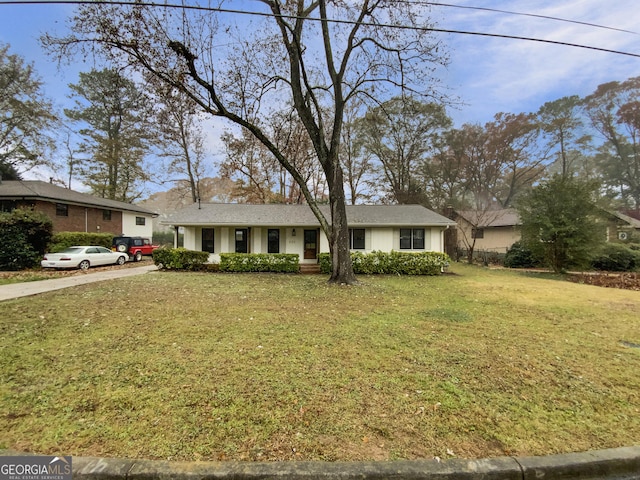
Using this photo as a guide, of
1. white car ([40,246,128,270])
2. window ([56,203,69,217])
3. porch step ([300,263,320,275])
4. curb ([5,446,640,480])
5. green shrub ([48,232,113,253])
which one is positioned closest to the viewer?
curb ([5,446,640,480])

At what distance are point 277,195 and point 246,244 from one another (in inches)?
507

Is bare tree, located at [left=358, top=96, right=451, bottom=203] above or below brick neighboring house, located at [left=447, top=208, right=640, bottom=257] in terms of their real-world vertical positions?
above

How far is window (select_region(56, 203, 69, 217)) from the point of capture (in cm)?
1919

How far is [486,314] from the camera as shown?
663 cm

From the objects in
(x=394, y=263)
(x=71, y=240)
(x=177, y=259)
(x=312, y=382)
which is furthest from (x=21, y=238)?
(x=394, y=263)

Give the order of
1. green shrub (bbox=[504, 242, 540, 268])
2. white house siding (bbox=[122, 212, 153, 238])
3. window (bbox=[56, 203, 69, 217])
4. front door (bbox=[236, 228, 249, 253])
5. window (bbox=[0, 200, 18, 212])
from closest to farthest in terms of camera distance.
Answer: front door (bbox=[236, 228, 249, 253]), window (bbox=[0, 200, 18, 212]), window (bbox=[56, 203, 69, 217]), green shrub (bbox=[504, 242, 540, 268]), white house siding (bbox=[122, 212, 153, 238])

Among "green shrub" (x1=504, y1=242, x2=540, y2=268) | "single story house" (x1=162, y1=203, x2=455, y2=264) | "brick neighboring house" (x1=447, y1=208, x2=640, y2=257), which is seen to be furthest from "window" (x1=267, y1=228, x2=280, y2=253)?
"green shrub" (x1=504, y1=242, x2=540, y2=268)

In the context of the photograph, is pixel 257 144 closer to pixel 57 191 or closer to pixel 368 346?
pixel 57 191

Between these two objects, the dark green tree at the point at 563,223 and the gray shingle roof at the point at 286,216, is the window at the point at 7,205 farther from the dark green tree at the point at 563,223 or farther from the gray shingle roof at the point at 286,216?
the dark green tree at the point at 563,223

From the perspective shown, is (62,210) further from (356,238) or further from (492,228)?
(492,228)

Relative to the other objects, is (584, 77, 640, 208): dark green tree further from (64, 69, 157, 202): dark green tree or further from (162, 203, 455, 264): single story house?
(64, 69, 157, 202): dark green tree

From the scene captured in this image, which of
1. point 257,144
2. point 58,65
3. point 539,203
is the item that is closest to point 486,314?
point 539,203

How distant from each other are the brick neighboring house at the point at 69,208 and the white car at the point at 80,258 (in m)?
5.45

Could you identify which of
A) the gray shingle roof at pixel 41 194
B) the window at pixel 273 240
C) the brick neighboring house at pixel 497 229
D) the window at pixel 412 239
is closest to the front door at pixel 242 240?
the window at pixel 273 240
